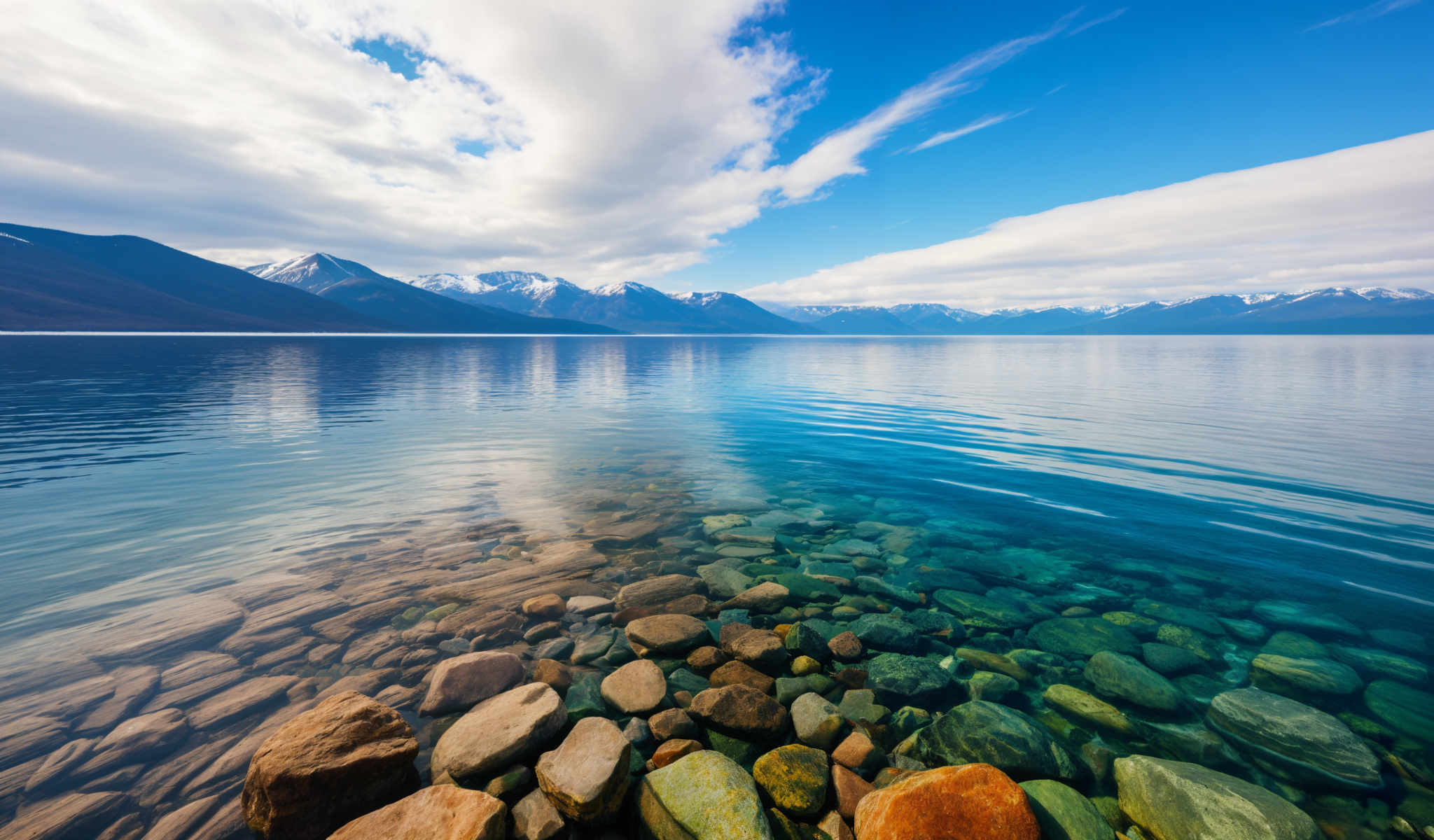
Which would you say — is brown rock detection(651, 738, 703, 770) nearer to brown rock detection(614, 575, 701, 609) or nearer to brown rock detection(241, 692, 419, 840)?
brown rock detection(241, 692, 419, 840)

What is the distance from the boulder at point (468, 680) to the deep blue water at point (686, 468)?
7.83m

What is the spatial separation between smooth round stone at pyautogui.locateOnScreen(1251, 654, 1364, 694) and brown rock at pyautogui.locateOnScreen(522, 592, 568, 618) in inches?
511

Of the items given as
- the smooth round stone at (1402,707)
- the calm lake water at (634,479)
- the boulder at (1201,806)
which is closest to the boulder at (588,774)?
the calm lake water at (634,479)

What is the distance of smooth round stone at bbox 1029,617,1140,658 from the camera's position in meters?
10.2

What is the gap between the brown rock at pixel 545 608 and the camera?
1102 cm

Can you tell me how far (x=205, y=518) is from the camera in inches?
643

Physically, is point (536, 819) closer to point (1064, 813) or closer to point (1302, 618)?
point (1064, 813)

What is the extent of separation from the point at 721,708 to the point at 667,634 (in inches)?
95.8

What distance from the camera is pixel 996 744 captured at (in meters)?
7.37

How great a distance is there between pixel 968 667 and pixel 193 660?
13828 mm

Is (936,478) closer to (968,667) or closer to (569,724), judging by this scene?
(968,667)

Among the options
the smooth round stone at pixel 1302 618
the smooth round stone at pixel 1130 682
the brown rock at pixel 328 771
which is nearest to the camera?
the brown rock at pixel 328 771

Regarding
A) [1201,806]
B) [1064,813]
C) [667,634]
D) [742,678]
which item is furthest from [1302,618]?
[667,634]

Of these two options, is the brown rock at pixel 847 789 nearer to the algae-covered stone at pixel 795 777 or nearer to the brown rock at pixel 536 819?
the algae-covered stone at pixel 795 777
